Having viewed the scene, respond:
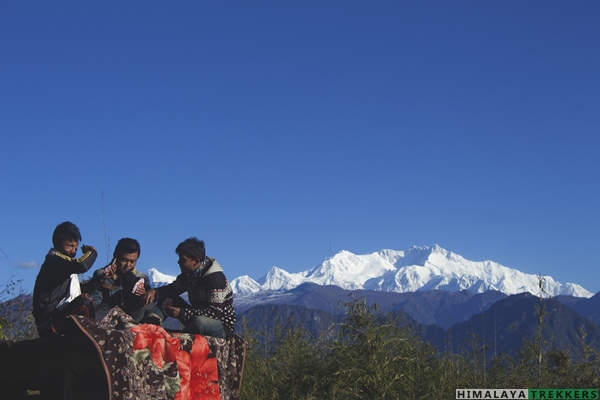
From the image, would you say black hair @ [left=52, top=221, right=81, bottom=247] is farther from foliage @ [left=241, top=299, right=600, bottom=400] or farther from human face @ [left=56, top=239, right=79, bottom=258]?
foliage @ [left=241, top=299, right=600, bottom=400]

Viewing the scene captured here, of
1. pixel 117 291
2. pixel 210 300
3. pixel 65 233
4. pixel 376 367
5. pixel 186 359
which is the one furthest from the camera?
pixel 376 367

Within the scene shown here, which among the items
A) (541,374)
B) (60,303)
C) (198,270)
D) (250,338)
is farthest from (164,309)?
(541,374)

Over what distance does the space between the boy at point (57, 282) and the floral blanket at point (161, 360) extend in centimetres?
57

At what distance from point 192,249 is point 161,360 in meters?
1.30

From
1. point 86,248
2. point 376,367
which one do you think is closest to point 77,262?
point 86,248

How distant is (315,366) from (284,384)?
36cm

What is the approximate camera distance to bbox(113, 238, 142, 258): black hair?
7188mm

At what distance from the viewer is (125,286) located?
23.6 feet

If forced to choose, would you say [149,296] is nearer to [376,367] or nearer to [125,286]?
[125,286]

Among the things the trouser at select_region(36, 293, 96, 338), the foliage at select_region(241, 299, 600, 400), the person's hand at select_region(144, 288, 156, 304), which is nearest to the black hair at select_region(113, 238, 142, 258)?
the person's hand at select_region(144, 288, 156, 304)

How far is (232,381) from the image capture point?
6.81 meters

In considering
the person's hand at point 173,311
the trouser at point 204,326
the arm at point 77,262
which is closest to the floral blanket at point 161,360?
the trouser at point 204,326

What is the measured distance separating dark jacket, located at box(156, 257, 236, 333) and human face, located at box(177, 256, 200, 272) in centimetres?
4

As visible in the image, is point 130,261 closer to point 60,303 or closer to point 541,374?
point 60,303
